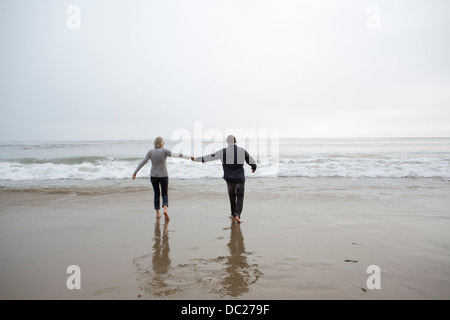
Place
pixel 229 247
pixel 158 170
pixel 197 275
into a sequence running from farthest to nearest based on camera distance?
pixel 158 170 < pixel 229 247 < pixel 197 275

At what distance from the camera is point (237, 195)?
20.7 ft

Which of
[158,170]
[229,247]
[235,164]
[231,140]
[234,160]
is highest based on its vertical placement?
[231,140]

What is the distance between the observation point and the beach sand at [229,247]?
10.4 ft

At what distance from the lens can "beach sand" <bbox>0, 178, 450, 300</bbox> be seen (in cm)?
317

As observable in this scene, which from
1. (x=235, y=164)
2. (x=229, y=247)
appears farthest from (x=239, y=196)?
(x=229, y=247)

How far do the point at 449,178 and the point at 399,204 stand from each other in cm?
754

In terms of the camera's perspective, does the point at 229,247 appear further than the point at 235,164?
No

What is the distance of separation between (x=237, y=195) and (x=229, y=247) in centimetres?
191

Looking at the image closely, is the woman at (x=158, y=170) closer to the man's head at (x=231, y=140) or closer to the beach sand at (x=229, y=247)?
the beach sand at (x=229, y=247)

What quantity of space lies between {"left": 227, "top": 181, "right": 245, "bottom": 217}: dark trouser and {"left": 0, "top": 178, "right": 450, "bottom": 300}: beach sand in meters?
0.34

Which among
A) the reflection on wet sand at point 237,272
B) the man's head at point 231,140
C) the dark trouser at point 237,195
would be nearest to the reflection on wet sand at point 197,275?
the reflection on wet sand at point 237,272

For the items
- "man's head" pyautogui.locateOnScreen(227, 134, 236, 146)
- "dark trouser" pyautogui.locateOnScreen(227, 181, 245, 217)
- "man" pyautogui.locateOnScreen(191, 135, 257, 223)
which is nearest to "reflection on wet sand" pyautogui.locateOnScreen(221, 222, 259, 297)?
"dark trouser" pyautogui.locateOnScreen(227, 181, 245, 217)

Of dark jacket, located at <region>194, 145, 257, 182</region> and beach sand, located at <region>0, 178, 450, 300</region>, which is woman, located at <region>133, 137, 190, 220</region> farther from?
dark jacket, located at <region>194, 145, 257, 182</region>

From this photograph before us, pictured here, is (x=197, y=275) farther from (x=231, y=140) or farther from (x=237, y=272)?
(x=231, y=140)
